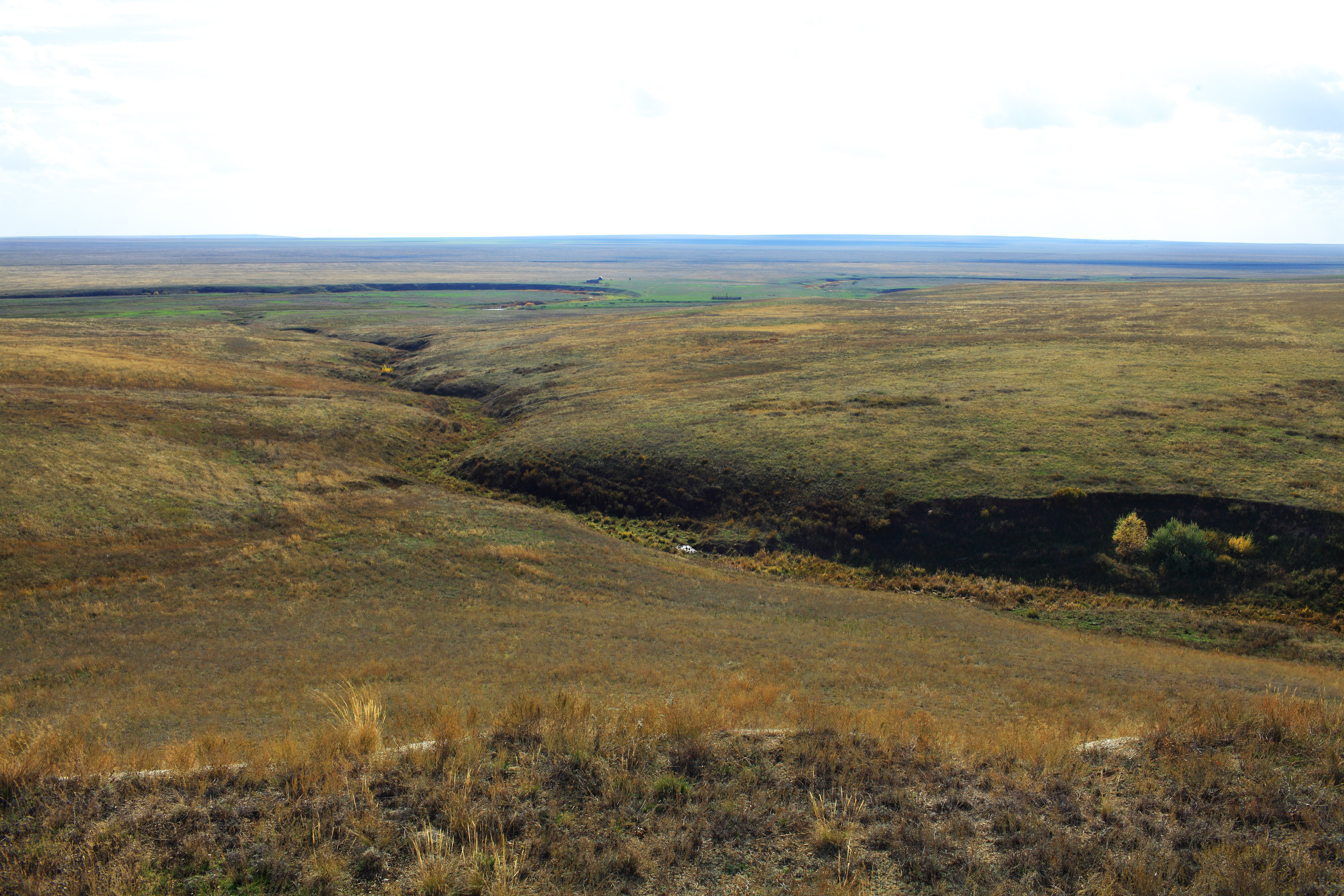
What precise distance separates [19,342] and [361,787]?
90.6 meters

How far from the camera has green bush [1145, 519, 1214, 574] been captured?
27.7 m

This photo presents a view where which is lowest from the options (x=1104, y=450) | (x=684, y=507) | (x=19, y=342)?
(x=684, y=507)

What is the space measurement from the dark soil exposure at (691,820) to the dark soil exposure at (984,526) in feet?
67.8

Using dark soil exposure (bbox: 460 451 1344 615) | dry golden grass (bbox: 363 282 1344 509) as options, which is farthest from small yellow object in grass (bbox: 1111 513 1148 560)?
dry golden grass (bbox: 363 282 1344 509)

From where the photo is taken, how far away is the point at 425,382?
7588cm

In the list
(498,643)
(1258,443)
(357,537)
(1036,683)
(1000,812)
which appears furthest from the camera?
(1258,443)

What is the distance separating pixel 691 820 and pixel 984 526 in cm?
2872

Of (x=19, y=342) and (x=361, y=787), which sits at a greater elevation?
(x=19, y=342)

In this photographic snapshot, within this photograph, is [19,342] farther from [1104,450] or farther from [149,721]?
[1104,450]

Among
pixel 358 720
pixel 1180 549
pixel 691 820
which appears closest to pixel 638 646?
pixel 358 720

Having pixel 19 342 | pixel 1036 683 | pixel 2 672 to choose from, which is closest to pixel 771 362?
pixel 1036 683

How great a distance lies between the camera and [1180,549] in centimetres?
2828

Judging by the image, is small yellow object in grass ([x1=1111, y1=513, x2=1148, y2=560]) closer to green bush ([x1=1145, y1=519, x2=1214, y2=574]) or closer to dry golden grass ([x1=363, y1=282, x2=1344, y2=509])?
green bush ([x1=1145, y1=519, x2=1214, y2=574])

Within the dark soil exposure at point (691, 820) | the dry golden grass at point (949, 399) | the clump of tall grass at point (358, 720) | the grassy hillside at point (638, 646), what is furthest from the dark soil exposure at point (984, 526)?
the clump of tall grass at point (358, 720)
